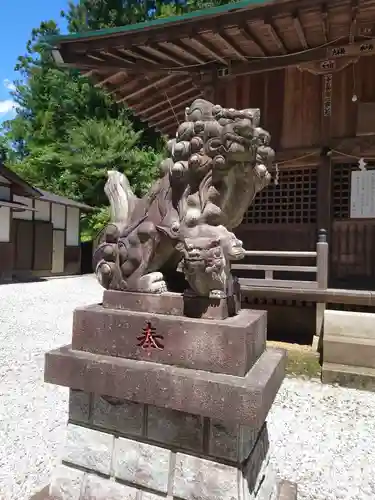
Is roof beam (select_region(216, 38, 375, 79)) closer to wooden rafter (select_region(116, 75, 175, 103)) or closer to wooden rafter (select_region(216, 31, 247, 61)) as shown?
wooden rafter (select_region(216, 31, 247, 61))

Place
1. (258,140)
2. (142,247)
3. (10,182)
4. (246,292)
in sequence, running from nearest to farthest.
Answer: (258,140)
(142,247)
(246,292)
(10,182)

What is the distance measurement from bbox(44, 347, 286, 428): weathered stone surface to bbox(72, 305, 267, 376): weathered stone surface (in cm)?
5

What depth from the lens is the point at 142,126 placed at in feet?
67.8

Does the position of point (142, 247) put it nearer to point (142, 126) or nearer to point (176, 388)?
point (176, 388)

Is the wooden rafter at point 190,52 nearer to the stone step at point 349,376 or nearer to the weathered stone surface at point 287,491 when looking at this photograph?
the stone step at point 349,376

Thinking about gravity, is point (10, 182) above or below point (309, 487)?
above

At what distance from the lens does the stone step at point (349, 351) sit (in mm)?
5039

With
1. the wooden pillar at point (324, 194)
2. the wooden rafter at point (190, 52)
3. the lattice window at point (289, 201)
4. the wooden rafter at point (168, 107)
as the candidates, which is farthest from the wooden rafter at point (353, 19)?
the wooden rafter at point (168, 107)

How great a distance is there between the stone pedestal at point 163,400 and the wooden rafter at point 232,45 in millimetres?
4885

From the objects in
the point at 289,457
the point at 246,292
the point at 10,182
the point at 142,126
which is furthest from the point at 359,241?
the point at 142,126

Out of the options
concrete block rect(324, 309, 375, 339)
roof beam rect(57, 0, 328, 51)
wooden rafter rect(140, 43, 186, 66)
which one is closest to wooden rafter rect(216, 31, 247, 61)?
roof beam rect(57, 0, 328, 51)

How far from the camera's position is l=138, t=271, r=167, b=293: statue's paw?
92.6 inches

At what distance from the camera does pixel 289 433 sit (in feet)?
12.9

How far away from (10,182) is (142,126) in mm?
7763
